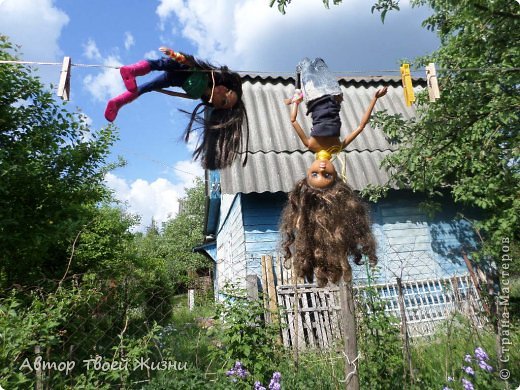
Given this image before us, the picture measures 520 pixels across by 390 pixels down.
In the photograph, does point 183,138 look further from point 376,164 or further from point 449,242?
point 449,242

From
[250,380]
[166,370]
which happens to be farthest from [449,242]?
[166,370]

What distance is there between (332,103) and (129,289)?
2.64 m

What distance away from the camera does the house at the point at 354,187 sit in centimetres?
511

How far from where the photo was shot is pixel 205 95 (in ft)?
5.76

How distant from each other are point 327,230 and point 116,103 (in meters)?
1.10

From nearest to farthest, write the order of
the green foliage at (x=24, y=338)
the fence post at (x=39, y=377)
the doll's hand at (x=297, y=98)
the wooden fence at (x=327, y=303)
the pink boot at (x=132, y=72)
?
the pink boot at (x=132, y=72)
the doll's hand at (x=297, y=98)
the green foliage at (x=24, y=338)
the fence post at (x=39, y=377)
the wooden fence at (x=327, y=303)

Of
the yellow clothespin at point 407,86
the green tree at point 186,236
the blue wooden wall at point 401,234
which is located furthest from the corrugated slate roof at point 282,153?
the green tree at point 186,236

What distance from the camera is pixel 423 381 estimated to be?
3.17 meters

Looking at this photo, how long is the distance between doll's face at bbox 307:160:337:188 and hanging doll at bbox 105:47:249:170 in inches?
16.5

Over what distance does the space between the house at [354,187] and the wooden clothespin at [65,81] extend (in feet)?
10.9

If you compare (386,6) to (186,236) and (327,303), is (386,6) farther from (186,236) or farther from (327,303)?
(186,236)

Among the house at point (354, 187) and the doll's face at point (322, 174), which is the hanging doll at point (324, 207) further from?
the house at point (354, 187)

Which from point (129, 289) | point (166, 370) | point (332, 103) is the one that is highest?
point (332, 103)

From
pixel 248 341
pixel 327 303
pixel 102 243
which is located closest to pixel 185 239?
pixel 102 243
